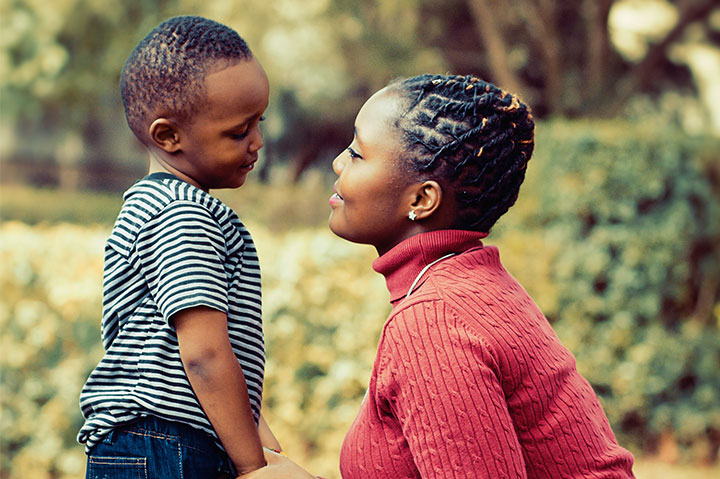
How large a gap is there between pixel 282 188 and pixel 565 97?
431cm

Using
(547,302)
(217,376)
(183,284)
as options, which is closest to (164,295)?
(183,284)

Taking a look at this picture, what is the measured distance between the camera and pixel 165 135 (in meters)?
1.83

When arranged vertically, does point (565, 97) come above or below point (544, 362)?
above

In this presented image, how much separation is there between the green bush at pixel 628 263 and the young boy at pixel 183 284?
12.9ft

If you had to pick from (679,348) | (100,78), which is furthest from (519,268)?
(100,78)

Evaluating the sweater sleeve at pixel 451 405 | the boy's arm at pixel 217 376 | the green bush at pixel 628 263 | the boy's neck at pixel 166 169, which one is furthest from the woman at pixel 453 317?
the green bush at pixel 628 263

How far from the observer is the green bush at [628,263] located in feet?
18.5

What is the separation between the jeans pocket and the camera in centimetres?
175

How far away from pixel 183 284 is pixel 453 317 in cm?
60

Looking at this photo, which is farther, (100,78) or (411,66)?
(100,78)

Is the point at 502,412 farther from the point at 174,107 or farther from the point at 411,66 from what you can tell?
the point at 411,66

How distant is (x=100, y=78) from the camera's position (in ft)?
60.4

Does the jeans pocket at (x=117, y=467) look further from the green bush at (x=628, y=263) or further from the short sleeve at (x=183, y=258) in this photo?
the green bush at (x=628, y=263)

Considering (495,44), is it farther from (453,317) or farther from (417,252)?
(453,317)
